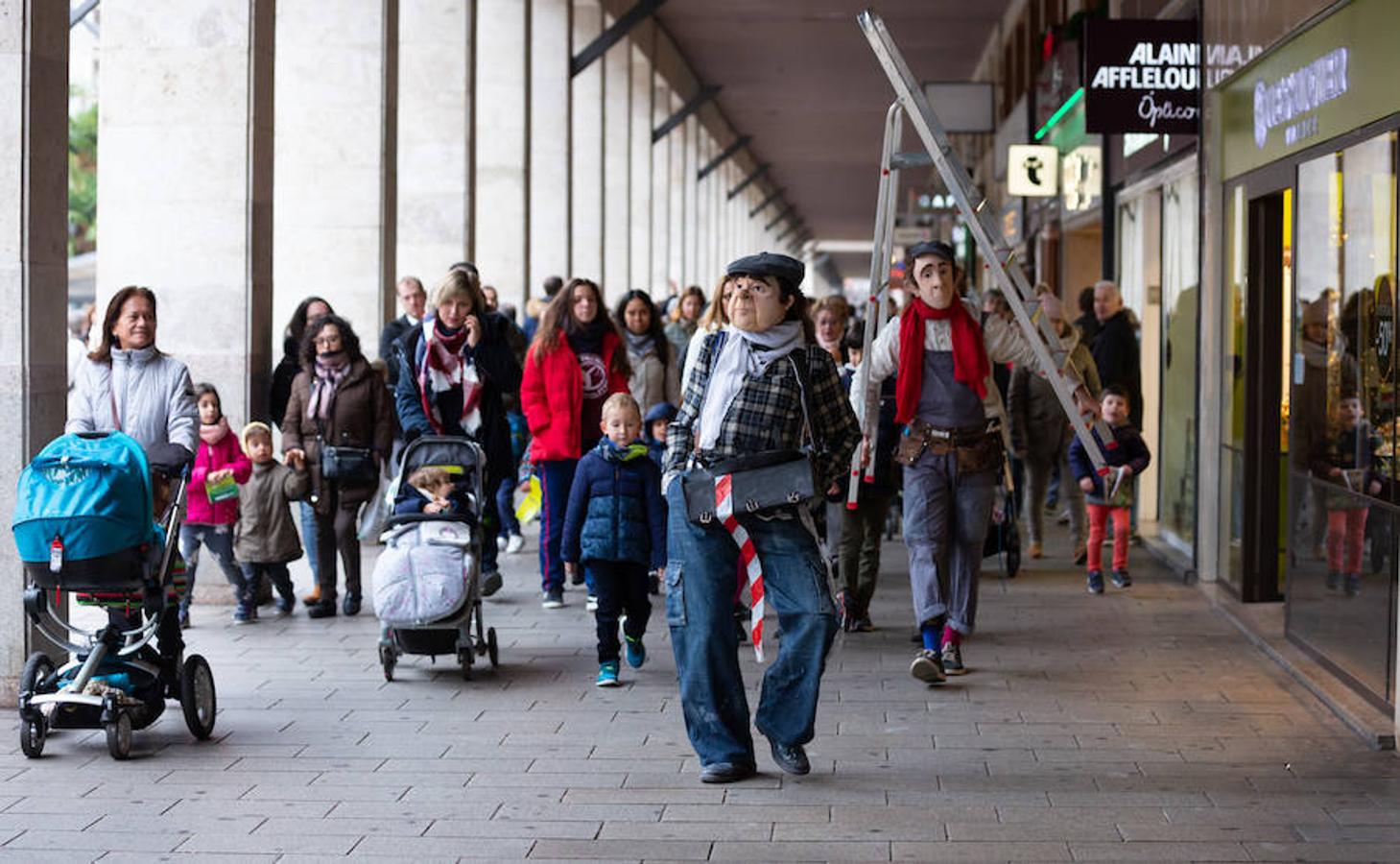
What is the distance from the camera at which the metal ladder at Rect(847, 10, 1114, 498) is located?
7.79 metres

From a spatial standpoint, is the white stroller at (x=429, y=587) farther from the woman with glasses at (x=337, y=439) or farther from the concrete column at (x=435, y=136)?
the concrete column at (x=435, y=136)

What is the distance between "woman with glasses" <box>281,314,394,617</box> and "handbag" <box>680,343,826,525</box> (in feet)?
13.5

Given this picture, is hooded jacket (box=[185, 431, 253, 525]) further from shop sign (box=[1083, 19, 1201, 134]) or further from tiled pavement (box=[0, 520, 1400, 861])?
shop sign (box=[1083, 19, 1201, 134])

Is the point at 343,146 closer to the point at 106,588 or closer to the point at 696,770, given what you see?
the point at 106,588

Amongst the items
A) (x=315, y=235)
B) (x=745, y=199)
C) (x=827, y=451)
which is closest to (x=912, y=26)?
(x=315, y=235)

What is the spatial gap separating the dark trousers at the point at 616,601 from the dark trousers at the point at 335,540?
220 centimetres

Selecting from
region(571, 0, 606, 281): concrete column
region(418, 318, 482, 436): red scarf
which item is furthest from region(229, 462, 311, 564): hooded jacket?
region(571, 0, 606, 281): concrete column

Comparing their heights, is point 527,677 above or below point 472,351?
below

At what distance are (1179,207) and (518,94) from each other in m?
8.54

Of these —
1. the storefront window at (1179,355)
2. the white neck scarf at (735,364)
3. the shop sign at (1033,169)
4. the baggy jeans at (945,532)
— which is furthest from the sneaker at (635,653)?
the shop sign at (1033,169)

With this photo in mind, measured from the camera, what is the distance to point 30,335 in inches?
291

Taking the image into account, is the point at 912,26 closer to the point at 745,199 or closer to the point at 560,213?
the point at 560,213

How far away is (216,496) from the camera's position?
977 cm

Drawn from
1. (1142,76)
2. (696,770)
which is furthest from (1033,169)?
(696,770)
